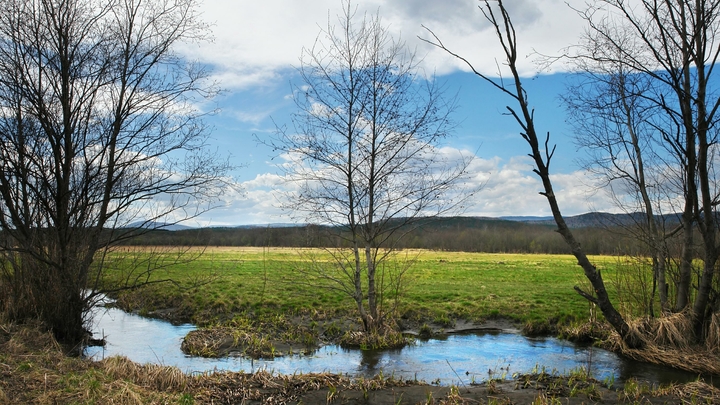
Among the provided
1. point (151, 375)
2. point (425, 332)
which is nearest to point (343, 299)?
point (425, 332)

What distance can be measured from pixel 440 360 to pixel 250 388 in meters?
4.91

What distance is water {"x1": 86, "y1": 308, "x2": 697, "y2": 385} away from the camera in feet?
33.9

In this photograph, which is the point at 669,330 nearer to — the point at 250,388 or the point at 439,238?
the point at 250,388

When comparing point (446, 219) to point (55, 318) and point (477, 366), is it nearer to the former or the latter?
point (477, 366)

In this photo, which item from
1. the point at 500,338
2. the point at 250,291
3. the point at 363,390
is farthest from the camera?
the point at 250,291

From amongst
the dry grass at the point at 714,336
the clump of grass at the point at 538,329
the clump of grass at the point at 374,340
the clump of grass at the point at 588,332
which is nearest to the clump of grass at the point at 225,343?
the clump of grass at the point at 374,340

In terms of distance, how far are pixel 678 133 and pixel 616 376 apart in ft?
16.5

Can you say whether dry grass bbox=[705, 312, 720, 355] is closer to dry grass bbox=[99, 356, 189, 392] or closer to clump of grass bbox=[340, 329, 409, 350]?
clump of grass bbox=[340, 329, 409, 350]

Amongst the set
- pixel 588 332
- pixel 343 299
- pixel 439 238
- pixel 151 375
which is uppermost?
pixel 439 238

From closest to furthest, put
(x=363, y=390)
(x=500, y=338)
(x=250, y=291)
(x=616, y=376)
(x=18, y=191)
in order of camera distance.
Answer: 1. (x=363, y=390)
2. (x=616, y=376)
3. (x=18, y=191)
4. (x=500, y=338)
5. (x=250, y=291)

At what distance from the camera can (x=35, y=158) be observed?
422 inches

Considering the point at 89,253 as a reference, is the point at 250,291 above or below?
below

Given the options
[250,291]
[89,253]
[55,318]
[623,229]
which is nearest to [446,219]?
[623,229]

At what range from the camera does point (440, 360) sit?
11.5 m
